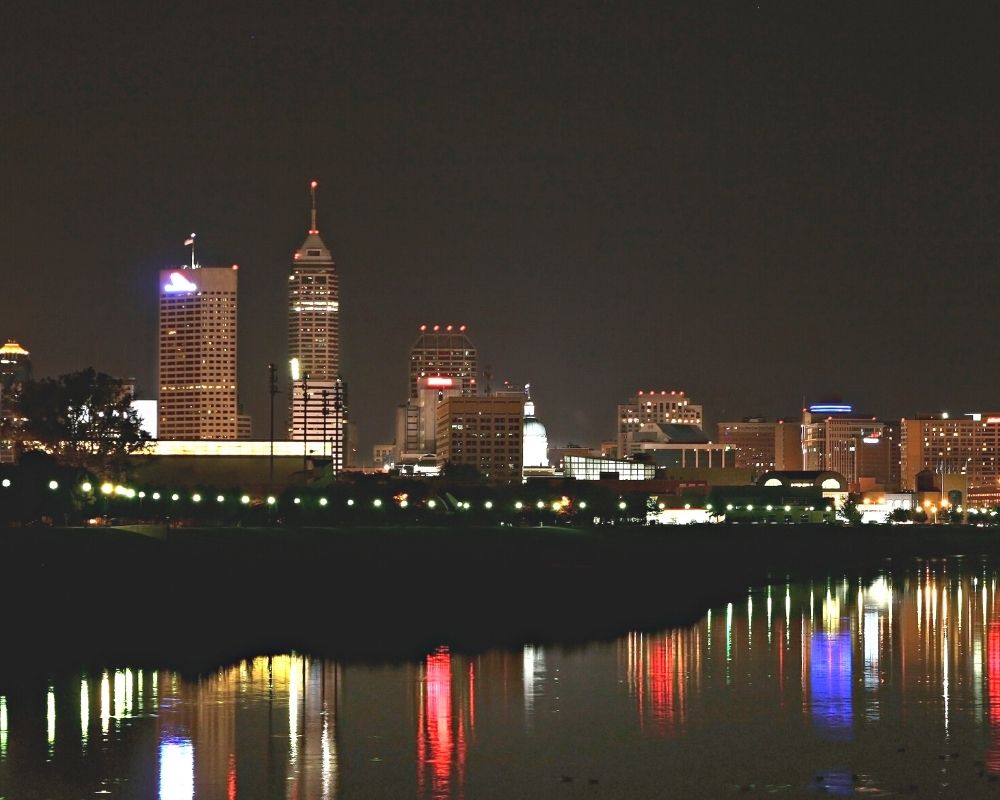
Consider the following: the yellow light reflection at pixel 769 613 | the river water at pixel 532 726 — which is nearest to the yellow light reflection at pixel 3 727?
the river water at pixel 532 726

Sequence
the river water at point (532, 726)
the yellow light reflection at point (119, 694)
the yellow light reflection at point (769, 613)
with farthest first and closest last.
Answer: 1. the yellow light reflection at point (769, 613)
2. the yellow light reflection at point (119, 694)
3. the river water at point (532, 726)

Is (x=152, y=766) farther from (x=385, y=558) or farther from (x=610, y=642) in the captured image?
(x=385, y=558)

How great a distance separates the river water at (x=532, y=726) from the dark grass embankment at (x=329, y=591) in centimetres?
407

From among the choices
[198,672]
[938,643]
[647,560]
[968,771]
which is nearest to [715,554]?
[647,560]

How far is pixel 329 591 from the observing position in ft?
257

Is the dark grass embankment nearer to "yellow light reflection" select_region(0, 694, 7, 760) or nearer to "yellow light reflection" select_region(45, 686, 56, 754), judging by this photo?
"yellow light reflection" select_region(45, 686, 56, 754)

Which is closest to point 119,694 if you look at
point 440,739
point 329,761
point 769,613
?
point 440,739

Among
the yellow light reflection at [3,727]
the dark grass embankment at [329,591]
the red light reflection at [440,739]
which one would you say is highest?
the dark grass embankment at [329,591]

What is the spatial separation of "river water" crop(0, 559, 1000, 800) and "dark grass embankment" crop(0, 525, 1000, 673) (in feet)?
13.4

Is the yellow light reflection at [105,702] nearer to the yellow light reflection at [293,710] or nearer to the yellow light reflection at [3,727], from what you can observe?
the yellow light reflection at [3,727]

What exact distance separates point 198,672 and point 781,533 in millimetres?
132427

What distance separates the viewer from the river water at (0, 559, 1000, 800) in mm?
32750

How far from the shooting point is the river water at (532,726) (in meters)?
32.8

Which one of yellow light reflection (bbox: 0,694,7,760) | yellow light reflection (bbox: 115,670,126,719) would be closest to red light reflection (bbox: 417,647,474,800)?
yellow light reflection (bbox: 115,670,126,719)
